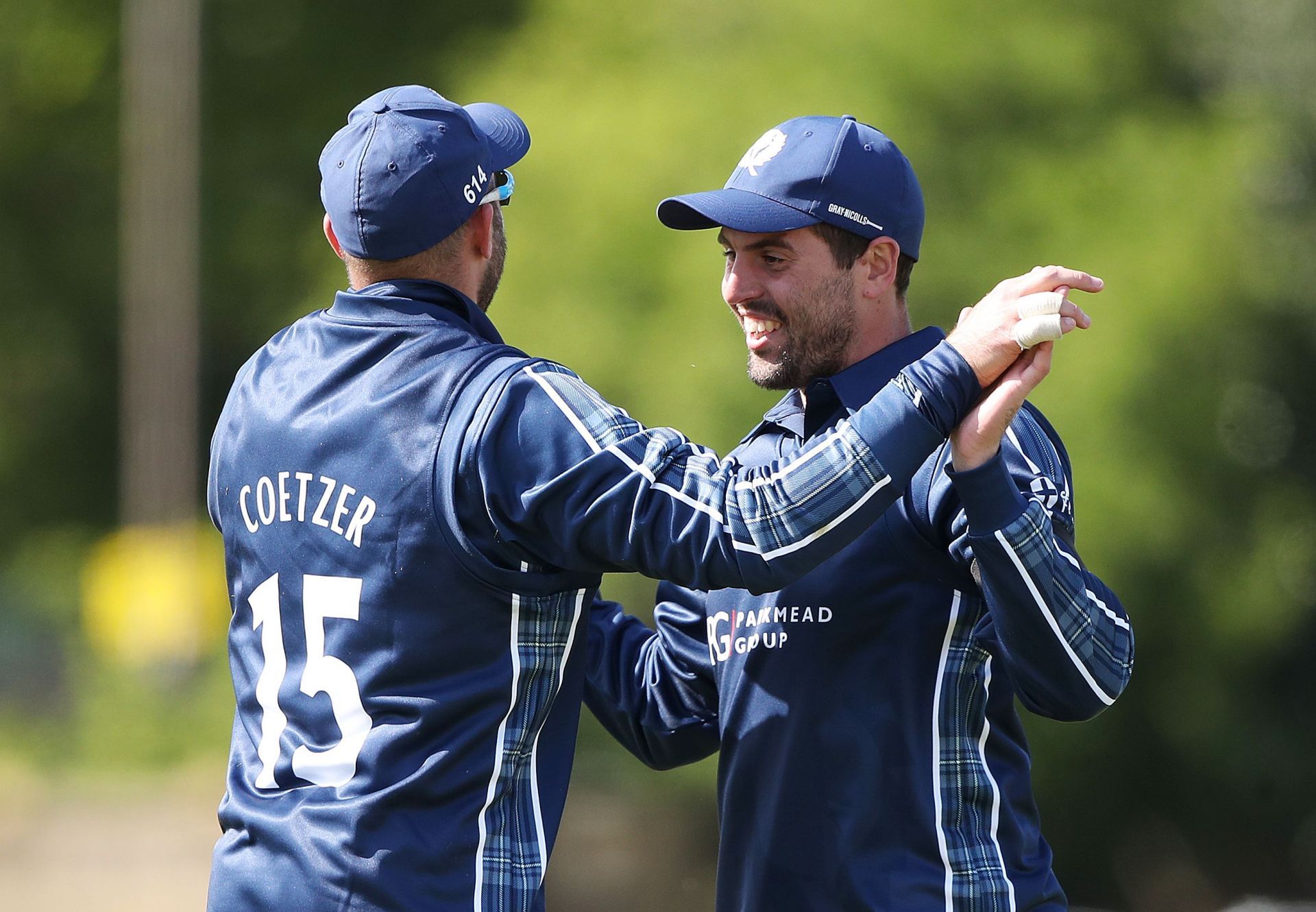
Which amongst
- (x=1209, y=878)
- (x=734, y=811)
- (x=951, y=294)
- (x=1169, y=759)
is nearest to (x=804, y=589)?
(x=734, y=811)

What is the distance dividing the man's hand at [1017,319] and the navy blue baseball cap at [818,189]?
0.45 metres

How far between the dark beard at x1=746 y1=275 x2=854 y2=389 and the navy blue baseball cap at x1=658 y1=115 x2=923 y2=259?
0.11m

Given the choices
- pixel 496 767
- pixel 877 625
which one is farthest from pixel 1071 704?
pixel 496 767

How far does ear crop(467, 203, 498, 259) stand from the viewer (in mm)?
2330

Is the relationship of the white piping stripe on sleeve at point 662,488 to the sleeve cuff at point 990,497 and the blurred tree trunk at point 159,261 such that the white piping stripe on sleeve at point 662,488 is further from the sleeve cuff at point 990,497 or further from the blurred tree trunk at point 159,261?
the blurred tree trunk at point 159,261

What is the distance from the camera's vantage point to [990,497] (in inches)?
82.3

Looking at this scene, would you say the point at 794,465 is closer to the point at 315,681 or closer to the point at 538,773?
the point at 538,773

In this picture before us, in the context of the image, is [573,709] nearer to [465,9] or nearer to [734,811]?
[734,811]

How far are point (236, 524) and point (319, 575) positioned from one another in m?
0.21

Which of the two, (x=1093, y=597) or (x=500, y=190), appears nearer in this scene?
(x=1093, y=597)

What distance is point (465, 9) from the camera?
1025 cm

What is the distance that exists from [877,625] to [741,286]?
620mm

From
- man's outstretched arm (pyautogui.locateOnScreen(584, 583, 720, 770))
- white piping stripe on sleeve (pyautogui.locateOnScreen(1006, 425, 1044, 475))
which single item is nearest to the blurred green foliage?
man's outstretched arm (pyautogui.locateOnScreen(584, 583, 720, 770))

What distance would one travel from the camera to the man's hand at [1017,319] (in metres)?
2.04
